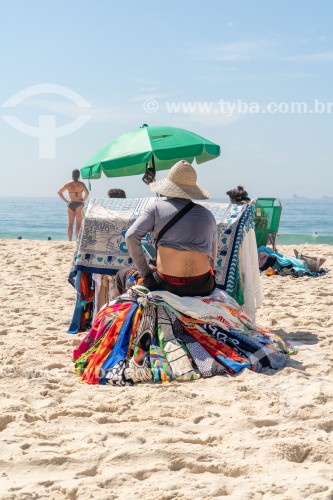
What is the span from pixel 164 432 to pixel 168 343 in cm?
108

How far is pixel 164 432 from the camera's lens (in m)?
3.00

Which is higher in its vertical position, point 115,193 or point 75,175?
point 75,175

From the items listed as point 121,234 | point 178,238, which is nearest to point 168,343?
point 178,238

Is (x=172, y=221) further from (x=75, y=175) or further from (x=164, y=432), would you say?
(x=75, y=175)

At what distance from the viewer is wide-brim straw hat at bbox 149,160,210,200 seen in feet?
13.8

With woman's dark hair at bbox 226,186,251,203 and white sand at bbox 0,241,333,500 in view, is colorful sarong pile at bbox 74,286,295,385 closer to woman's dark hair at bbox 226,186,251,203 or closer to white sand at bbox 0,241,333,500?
white sand at bbox 0,241,333,500

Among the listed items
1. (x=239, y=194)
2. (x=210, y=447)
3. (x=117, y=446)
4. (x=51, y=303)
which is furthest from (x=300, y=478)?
(x=239, y=194)

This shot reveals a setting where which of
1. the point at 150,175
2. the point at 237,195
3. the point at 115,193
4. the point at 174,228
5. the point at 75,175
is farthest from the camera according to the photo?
the point at 75,175

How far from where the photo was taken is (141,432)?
9.82 feet

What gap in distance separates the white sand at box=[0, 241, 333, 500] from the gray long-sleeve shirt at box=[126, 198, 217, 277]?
890 mm

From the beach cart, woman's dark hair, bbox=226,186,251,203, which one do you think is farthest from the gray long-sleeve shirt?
the beach cart

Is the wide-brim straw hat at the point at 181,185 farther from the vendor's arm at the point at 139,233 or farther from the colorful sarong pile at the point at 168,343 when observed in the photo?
the colorful sarong pile at the point at 168,343

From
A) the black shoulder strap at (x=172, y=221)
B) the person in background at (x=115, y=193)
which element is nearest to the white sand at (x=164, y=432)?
the black shoulder strap at (x=172, y=221)

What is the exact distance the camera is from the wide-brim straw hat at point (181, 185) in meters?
4.19
